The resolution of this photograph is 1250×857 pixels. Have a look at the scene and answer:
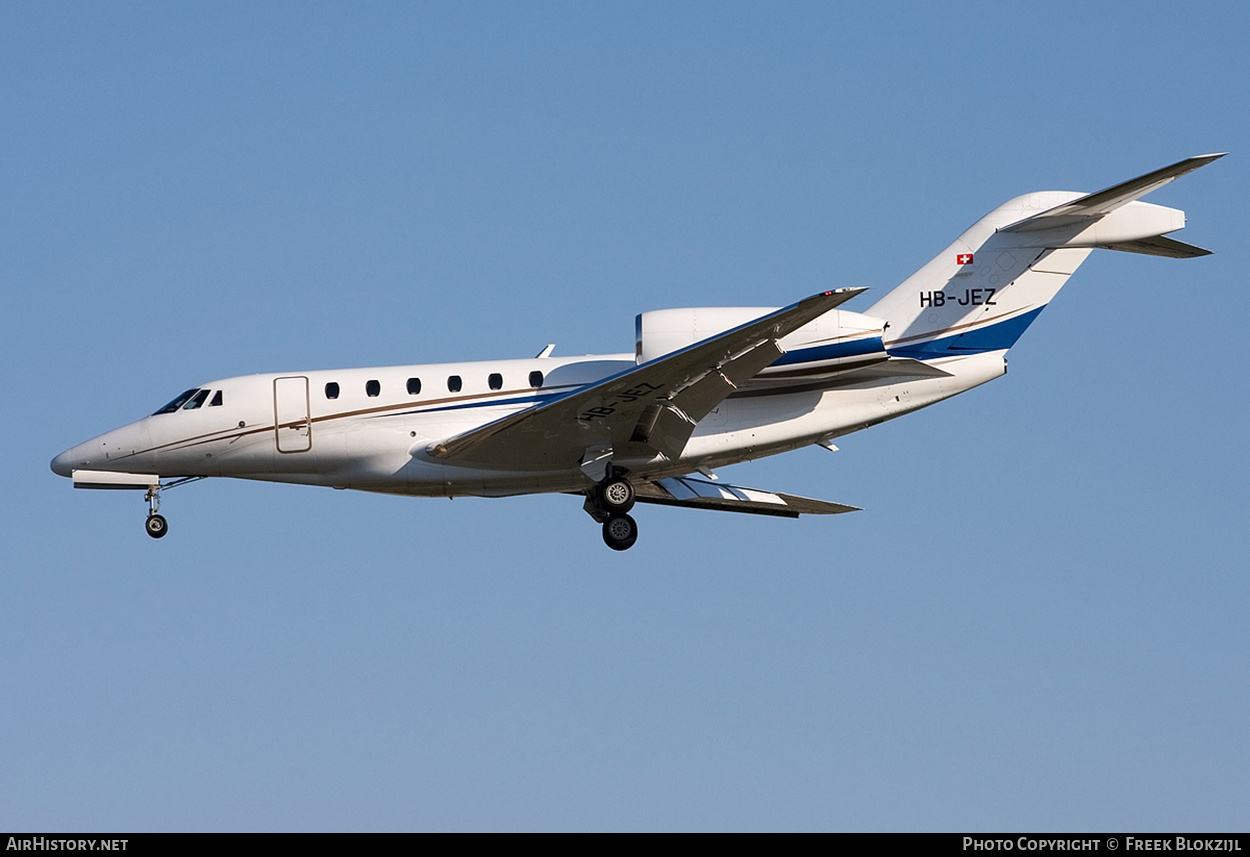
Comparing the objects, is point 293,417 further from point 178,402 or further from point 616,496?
point 616,496

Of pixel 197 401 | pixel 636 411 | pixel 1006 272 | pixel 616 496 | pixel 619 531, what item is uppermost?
pixel 1006 272

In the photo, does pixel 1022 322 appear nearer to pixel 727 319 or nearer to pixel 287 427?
pixel 727 319

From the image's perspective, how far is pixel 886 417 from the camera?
20.8 meters

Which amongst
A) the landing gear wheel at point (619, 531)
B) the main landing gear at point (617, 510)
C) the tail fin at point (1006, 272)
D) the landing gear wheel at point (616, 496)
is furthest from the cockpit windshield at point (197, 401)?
the tail fin at point (1006, 272)

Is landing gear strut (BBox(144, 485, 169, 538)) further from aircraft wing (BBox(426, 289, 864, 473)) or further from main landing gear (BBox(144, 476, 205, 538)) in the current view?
aircraft wing (BBox(426, 289, 864, 473))

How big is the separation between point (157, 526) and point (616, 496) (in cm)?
666

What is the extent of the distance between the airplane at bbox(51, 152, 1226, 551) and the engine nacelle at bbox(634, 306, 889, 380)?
2 cm

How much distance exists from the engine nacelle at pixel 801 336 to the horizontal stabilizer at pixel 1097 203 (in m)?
3.22

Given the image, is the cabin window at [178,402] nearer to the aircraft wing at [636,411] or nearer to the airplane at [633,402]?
the airplane at [633,402]

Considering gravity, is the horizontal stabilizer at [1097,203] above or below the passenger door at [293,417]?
above

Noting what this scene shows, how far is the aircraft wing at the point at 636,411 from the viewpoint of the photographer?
18.5m

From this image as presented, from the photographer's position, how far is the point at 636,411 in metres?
19.7

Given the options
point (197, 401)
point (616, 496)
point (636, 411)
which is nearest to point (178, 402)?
point (197, 401)
